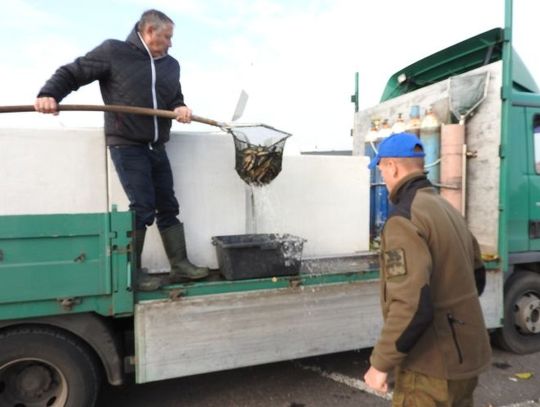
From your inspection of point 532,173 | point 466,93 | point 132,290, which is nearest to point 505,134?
point 466,93

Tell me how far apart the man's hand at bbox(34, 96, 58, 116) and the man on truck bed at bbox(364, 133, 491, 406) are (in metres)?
2.25

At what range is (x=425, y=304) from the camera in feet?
5.52

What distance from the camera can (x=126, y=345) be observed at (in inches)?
120

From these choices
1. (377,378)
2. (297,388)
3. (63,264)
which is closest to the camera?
(377,378)

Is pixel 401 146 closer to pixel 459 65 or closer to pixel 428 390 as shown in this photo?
pixel 428 390

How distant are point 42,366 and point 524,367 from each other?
13.7 feet

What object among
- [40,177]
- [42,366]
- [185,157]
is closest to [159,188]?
[185,157]

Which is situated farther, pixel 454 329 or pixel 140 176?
pixel 140 176

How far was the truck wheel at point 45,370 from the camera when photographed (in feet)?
8.84

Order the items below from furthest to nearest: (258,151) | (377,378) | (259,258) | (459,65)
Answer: (459,65)
(258,151)
(259,258)
(377,378)

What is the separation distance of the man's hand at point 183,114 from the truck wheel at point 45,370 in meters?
1.69

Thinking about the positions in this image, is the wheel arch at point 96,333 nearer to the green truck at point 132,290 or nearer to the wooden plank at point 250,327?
the green truck at point 132,290

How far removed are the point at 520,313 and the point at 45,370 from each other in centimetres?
428

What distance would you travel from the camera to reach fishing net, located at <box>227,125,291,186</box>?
3.39 m
